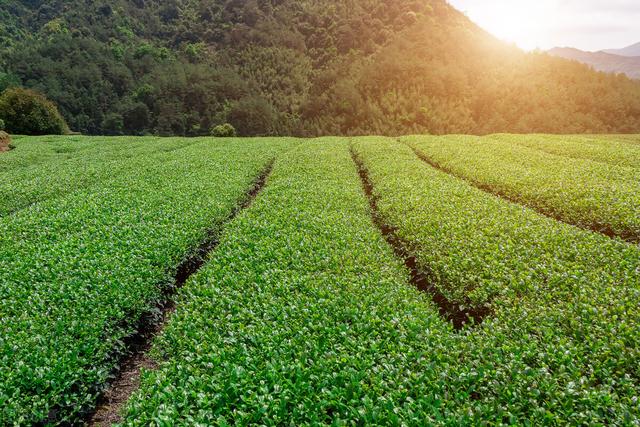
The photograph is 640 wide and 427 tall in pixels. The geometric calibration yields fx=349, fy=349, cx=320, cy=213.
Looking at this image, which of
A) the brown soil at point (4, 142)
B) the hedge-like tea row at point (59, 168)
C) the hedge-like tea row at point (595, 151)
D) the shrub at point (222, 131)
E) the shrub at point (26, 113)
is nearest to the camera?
the hedge-like tea row at point (59, 168)

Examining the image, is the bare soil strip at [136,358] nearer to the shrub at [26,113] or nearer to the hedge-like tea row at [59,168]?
the hedge-like tea row at [59,168]

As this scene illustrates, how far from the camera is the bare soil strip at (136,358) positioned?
7.70m

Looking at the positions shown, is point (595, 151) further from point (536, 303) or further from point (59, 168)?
point (59, 168)

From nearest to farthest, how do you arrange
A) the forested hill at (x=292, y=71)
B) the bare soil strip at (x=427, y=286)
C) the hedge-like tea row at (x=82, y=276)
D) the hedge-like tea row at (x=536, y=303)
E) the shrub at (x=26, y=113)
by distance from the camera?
the hedge-like tea row at (x=536, y=303)
the hedge-like tea row at (x=82, y=276)
the bare soil strip at (x=427, y=286)
the shrub at (x=26, y=113)
the forested hill at (x=292, y=71)

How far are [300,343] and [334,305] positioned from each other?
1.42 metres

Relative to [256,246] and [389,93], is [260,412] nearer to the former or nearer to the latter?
[256,246]

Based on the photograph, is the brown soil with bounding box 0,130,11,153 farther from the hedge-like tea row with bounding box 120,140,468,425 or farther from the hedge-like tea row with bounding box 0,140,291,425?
the hedge-like tea row with bounding box 120,140,468,425

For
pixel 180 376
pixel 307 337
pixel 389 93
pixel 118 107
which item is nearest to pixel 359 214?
pixel 307 337

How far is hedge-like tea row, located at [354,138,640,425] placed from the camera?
539 cm

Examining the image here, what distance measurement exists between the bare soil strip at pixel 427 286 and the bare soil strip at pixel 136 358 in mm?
7016

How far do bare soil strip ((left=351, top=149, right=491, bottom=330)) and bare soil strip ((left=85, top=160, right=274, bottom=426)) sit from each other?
23.0ft

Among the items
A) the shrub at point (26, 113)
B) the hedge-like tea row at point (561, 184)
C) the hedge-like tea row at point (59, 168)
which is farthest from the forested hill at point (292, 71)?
the hedge-like tea row at point (561, 184)

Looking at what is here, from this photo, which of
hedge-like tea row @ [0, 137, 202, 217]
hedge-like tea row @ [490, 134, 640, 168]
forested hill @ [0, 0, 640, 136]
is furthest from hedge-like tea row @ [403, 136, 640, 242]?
forested hill @ [0, 0, 640, 136]

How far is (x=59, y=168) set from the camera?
26.6 meters
